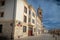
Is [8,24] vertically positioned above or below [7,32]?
above

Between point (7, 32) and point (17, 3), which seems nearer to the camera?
point (7, 32)

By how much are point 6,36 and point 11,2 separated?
458 cm

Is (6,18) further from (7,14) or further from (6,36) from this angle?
(6,36)

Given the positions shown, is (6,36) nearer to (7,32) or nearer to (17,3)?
(7,32)

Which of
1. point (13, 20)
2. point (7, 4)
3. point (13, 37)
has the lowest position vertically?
point (13, 37)

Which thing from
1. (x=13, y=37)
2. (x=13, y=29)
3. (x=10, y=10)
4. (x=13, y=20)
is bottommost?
(x=13, y=37)

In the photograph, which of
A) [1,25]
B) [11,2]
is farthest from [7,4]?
[1,25]

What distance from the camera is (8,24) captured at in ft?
45.3

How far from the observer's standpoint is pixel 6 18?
13898 mm

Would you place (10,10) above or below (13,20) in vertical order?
above

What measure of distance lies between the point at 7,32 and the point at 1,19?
2.06 meters

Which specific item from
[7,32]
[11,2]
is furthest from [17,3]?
[7,32]

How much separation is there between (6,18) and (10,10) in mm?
1213

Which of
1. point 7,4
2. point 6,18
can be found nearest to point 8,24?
point 6,18
